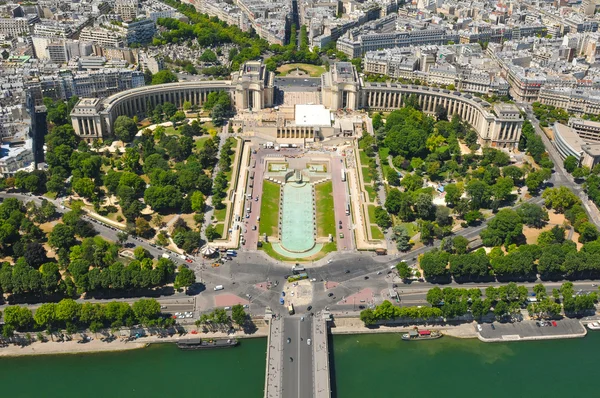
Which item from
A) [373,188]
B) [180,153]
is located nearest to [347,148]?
[373,188]

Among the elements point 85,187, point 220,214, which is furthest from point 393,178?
point 85,187

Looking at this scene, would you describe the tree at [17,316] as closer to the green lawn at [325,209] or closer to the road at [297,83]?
the green lawn at [325,209]

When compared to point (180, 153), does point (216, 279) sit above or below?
below

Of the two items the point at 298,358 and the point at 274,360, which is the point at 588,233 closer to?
the point at 298,358

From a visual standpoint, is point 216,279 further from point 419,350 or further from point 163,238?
point 419,350

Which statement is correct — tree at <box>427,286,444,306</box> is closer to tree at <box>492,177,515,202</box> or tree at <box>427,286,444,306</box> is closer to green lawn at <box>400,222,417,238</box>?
green lawn at <box>400,222,417,238</box>

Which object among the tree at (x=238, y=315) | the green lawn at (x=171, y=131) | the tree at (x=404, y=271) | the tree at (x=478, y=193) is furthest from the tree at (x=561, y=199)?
the green lawn at (x=171, y=131)
